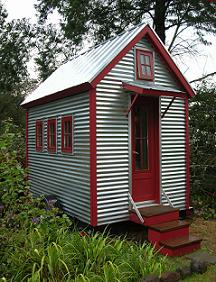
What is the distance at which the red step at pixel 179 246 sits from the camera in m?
6.78

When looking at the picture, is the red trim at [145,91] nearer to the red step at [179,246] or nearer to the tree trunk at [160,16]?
the red step at [179,246]

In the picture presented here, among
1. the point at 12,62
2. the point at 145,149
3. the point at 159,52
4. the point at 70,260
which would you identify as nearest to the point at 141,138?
the point at 145,149

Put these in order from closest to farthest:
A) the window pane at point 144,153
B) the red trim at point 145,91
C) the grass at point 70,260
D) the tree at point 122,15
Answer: the grass at point 70,260
the red trim at point 145,91
the window pane at point 144,153
the tree at point 122,15

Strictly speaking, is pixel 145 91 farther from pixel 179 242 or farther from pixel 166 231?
pixel 179 242

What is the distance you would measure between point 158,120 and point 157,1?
9.74m

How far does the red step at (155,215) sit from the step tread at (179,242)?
0.75m

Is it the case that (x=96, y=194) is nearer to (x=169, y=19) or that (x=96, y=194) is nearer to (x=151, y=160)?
(x=151, y=160)

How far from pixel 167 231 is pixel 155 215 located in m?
0.66

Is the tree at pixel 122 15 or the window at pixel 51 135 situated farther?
the tree at pixel 122 15

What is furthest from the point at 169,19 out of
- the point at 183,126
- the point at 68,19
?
the point at 183,126

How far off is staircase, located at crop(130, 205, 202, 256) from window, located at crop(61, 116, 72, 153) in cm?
Result: 249

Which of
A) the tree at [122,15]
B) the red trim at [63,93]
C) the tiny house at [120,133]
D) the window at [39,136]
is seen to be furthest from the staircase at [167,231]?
the tree at [122,15]

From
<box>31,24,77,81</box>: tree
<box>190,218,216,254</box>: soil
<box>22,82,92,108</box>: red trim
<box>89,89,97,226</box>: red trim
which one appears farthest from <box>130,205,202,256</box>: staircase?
<box>31,24,77,81</box>: tree

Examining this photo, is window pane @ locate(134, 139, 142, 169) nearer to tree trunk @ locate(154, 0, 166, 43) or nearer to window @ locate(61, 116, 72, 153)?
window @ locate(61, 116, 72, 153)
